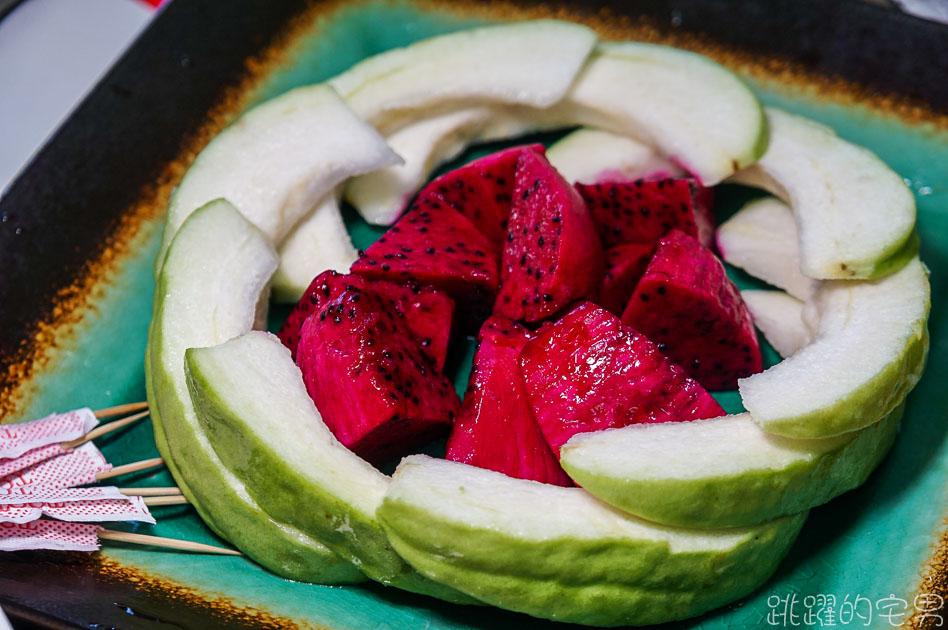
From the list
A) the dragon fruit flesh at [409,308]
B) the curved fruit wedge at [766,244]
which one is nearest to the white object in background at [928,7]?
the curved fruit wedge at [766,244]

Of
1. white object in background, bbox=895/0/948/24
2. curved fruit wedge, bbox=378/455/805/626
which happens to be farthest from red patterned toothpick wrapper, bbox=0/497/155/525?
white object in background, bbox=895/0/948/24

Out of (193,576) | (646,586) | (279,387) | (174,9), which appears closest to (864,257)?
(646,586)

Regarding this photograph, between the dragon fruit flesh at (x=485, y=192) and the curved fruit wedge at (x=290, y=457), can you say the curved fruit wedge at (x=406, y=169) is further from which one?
the curved fruit wedge at (x=290, y=457)

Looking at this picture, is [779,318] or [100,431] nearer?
[100,431]

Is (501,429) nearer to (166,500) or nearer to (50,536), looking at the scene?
(166,500)

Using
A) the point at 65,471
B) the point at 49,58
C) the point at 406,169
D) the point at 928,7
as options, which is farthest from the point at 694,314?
the point at 49,58

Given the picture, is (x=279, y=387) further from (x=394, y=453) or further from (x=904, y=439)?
(x=904, y=439)
